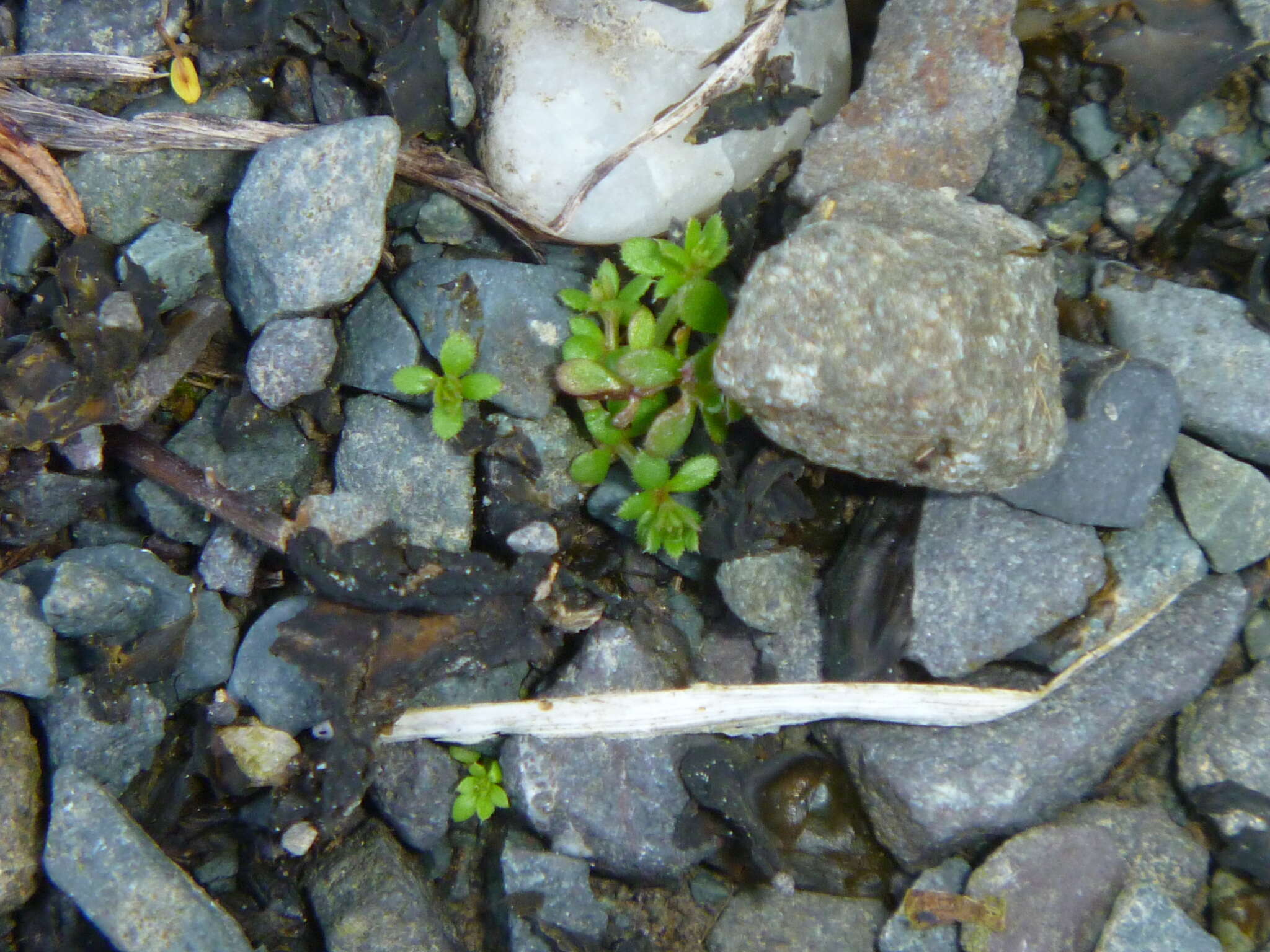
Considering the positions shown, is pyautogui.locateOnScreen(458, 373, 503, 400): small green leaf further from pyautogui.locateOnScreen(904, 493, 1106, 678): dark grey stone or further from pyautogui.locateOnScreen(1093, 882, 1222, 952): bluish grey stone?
pyautogui.locateOnScreen(1093, 882, 1222, 952): bluish grey stone

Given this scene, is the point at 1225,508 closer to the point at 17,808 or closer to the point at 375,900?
the point at 375,900

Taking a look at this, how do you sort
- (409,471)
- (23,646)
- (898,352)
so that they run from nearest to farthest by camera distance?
(898,352) → (23,646) → (409,471)

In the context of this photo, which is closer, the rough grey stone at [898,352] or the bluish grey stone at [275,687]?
the rough grey stone at [898,352]

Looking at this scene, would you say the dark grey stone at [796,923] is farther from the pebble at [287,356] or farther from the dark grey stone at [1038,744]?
the pebble at [287,356]

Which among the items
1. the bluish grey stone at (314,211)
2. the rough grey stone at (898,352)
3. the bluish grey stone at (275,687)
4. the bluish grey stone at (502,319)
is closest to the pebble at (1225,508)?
the rough grey stone at (898,352)

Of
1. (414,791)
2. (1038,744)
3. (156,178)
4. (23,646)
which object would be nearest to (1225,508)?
(1038,744)

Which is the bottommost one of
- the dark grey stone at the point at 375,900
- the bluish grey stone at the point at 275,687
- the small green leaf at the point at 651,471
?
the dark grey stone at the point at 375,900
